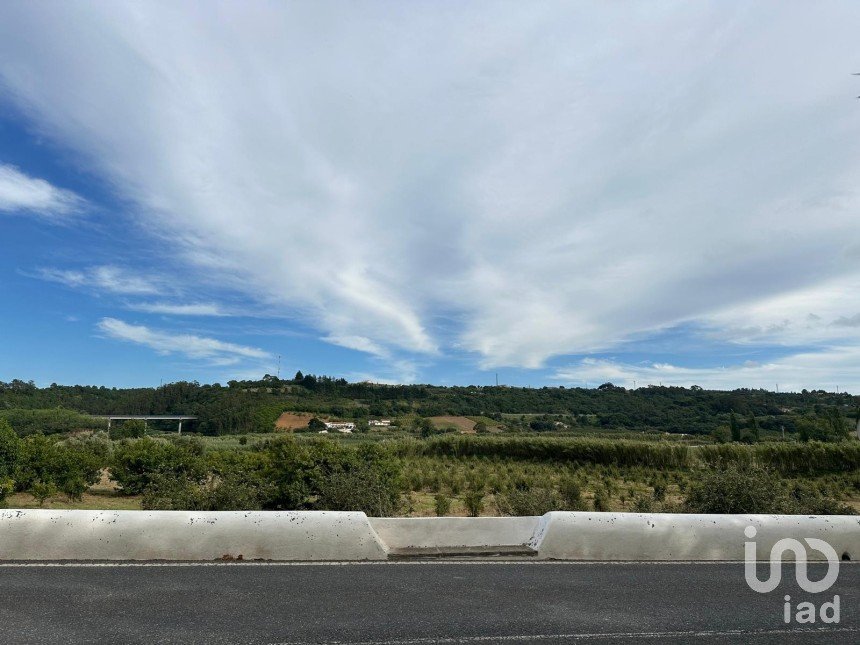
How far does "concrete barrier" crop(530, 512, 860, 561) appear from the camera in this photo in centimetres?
711

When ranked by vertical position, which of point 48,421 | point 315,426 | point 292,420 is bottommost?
point 48,421

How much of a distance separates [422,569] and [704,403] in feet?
269

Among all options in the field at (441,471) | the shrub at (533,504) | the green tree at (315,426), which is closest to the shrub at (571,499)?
the field at (441,471)

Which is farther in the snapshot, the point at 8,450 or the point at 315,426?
the point at 315,426

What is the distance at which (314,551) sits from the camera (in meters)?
6.62

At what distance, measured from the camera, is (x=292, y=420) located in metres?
73.1

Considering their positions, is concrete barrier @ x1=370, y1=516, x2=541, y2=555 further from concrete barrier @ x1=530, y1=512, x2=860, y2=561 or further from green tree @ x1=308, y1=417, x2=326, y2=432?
green tree @ x1=308, y1=417, x2=326, y2=432

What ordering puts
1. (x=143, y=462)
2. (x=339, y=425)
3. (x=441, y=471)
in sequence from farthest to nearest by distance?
(x=339, y=425) < (x=441, y=471) < (x=143, y=462)

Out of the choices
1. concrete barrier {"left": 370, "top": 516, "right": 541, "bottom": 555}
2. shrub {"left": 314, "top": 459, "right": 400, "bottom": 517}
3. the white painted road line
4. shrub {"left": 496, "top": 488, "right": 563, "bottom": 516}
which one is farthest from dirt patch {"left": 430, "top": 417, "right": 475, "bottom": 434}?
the white painted road line

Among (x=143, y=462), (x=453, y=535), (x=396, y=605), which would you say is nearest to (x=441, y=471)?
(x=143, y=462)

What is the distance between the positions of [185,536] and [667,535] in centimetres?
585

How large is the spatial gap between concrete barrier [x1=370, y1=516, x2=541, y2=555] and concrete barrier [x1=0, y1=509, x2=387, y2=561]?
51 centimetres

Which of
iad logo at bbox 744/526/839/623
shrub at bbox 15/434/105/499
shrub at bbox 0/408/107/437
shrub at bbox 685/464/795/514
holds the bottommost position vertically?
shrub at bbox 0/408/107/437

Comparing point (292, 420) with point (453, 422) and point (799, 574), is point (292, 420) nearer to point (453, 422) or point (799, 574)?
point (453, 422)
